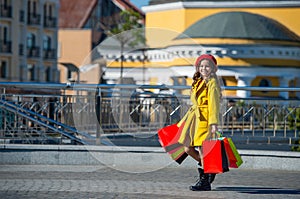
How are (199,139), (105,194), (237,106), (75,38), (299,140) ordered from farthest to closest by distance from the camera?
1. (75,38)
2. (237,106)
3. (299,140)
4. (199,139)
5. (105,194)

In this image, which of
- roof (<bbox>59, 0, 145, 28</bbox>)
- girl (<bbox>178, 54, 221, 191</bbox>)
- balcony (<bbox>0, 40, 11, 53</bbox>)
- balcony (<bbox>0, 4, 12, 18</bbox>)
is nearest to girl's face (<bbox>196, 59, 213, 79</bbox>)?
girl (<bbox>178, 54, 221, 191</bbox>)

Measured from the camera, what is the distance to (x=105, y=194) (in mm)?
11016

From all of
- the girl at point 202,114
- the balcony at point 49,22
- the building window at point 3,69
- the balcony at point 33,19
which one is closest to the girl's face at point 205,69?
the girl at point 202,114

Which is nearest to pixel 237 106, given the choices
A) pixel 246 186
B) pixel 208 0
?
pixel 246 186

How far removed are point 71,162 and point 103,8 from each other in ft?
298

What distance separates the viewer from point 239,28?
62.8 meters

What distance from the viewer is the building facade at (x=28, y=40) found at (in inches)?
3044

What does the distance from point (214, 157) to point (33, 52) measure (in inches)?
2828

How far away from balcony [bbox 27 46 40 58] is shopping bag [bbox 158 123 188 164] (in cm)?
7000

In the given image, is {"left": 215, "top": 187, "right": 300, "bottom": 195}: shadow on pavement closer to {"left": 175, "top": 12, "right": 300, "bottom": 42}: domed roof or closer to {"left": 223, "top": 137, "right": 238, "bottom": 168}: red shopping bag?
{"left": 223, "top": 137, "right": 238, "bottom": 168}: red shopping bag

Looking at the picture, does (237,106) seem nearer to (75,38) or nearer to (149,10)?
(149,10)

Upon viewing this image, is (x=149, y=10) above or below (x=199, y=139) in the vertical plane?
above

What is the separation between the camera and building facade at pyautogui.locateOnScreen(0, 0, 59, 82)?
77.3 metres

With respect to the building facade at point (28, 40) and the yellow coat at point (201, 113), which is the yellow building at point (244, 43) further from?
the yellow coat at point (201, 113)
